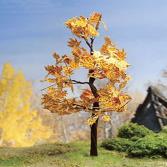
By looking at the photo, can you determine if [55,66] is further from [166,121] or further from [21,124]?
[21,124]

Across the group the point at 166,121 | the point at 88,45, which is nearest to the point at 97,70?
the point at 88,45

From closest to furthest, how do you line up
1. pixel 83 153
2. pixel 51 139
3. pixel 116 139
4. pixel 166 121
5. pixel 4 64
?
pixel 83 153
pixel 116 139
pixel 166 121
pixel 4 64
pixel 51 139

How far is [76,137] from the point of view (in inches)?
2133

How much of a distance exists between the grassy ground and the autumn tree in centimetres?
83

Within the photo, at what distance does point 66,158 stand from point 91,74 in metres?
3.56

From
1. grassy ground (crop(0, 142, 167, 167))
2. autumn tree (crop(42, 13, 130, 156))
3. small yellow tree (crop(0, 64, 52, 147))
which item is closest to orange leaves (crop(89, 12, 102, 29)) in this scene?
autumn tree (crop(42, 13, 130, 156))

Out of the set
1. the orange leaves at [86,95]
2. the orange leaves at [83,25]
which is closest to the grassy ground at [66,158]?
the orange leaves at [86,95]

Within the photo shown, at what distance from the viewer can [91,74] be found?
62.8ft

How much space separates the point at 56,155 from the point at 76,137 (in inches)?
1340

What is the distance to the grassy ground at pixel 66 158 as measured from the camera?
737 inches

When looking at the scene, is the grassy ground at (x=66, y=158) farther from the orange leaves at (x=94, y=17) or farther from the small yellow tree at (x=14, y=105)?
the small yellow tree at (x=14, y=105)

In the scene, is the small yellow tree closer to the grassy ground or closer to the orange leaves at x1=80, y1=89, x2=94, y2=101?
the grassy ground

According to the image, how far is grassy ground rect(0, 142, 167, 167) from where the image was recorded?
18719mm

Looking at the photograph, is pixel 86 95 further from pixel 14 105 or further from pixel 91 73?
pixel 14 105
